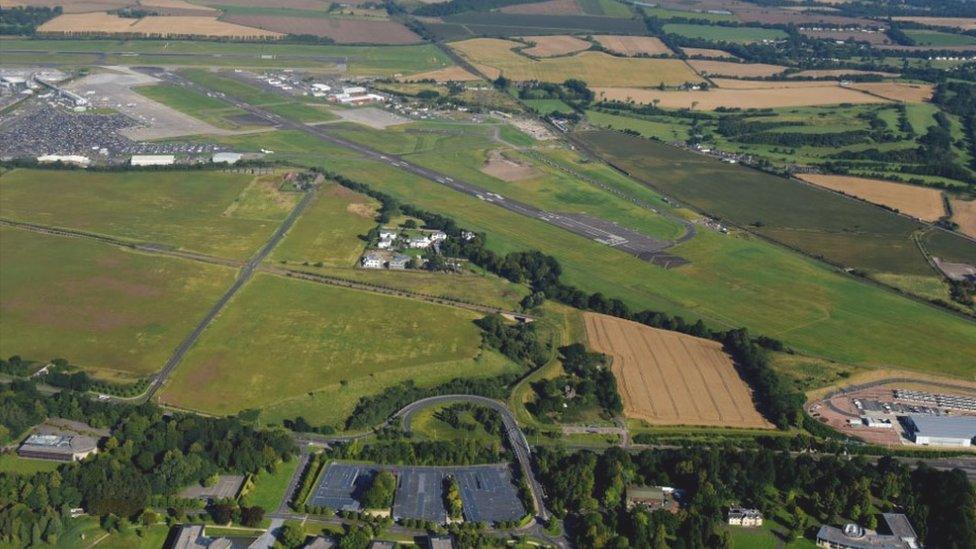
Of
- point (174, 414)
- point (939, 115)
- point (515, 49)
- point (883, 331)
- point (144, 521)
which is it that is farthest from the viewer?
point (515, 49)

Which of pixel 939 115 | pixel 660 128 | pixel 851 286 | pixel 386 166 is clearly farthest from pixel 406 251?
pixel 939 115

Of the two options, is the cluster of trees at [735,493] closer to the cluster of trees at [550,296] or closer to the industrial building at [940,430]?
the industrial building at [940,430]

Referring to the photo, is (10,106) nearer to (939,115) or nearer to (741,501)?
(741,501)

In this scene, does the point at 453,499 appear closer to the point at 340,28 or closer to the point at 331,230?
the point at 331,230

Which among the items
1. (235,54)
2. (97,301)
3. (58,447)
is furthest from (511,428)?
(235,54)

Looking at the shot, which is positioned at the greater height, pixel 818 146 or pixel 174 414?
pixel 818 146

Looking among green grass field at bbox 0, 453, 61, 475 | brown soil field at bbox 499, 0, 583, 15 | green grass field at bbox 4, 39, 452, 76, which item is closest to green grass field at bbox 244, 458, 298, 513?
green grass field at bbox 0, 453, 61, 475
